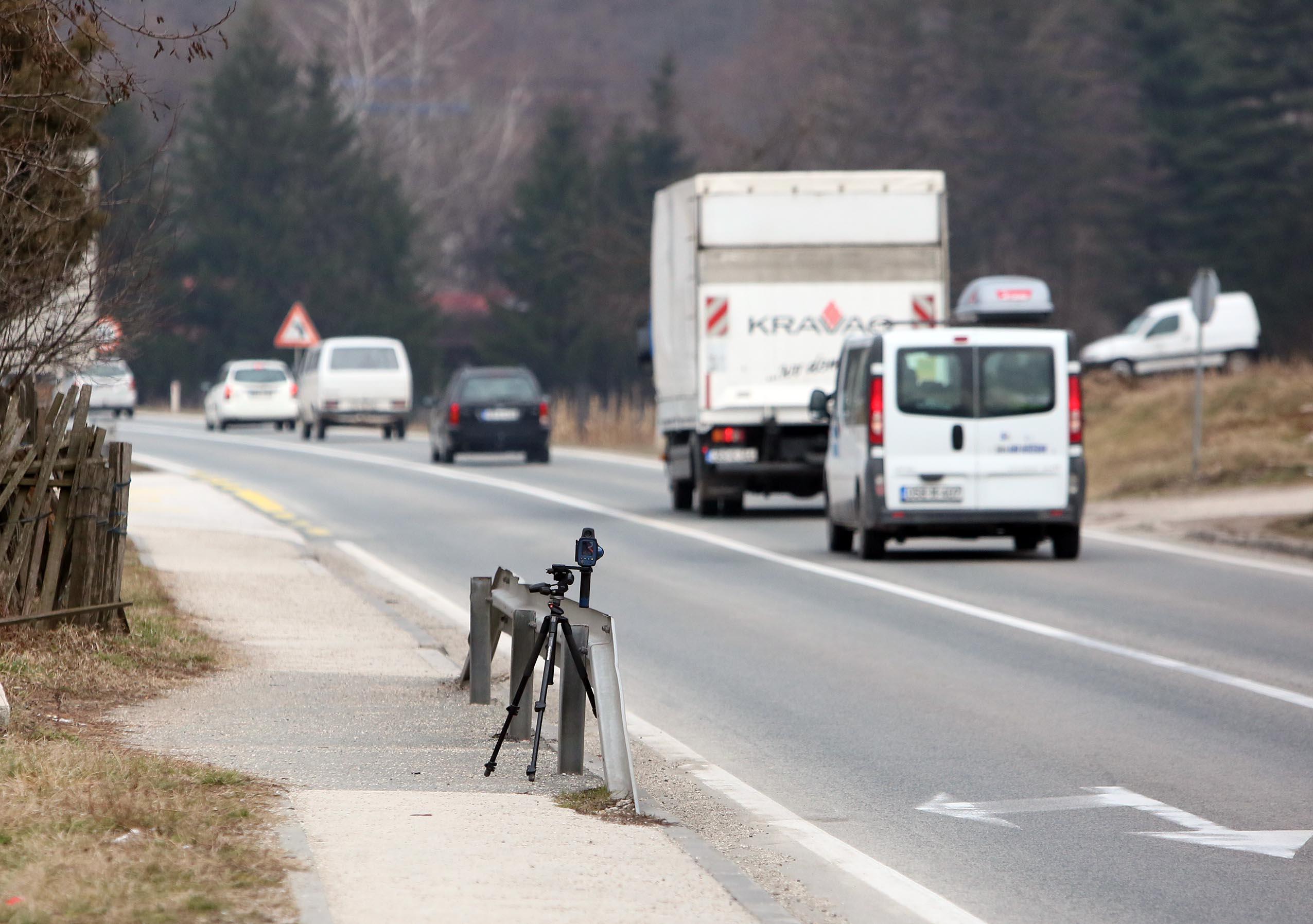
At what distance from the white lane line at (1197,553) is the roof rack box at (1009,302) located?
20.7ft

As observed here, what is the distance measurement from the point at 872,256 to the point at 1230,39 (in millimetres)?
48001

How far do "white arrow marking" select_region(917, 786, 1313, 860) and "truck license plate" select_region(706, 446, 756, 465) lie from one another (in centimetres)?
1570

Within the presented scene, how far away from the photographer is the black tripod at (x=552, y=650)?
823cm

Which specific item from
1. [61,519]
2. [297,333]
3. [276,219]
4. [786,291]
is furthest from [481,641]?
[276,219]

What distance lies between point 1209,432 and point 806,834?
2812 cm

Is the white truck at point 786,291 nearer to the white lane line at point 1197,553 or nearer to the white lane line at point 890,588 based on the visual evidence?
the white lane line at point 890,588

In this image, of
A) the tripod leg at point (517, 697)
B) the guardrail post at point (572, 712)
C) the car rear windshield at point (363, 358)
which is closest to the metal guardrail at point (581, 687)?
the guardrail post at point (572, 712)

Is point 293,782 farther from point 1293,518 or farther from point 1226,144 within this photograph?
point 1226,144

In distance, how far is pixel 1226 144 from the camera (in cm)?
6788

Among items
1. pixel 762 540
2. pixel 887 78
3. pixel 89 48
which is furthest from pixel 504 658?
pixel 887 78

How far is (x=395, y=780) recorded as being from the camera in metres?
8.24

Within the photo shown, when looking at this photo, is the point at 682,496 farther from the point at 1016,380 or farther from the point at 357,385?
the point at 357,385

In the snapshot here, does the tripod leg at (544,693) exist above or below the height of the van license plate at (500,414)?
below

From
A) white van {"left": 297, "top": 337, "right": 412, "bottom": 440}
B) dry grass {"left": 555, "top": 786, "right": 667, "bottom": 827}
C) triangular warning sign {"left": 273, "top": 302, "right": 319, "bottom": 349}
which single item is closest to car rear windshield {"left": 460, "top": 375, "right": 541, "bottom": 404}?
white van {"left": 297, "top": 337, "right": 412, "bottom": 440}
